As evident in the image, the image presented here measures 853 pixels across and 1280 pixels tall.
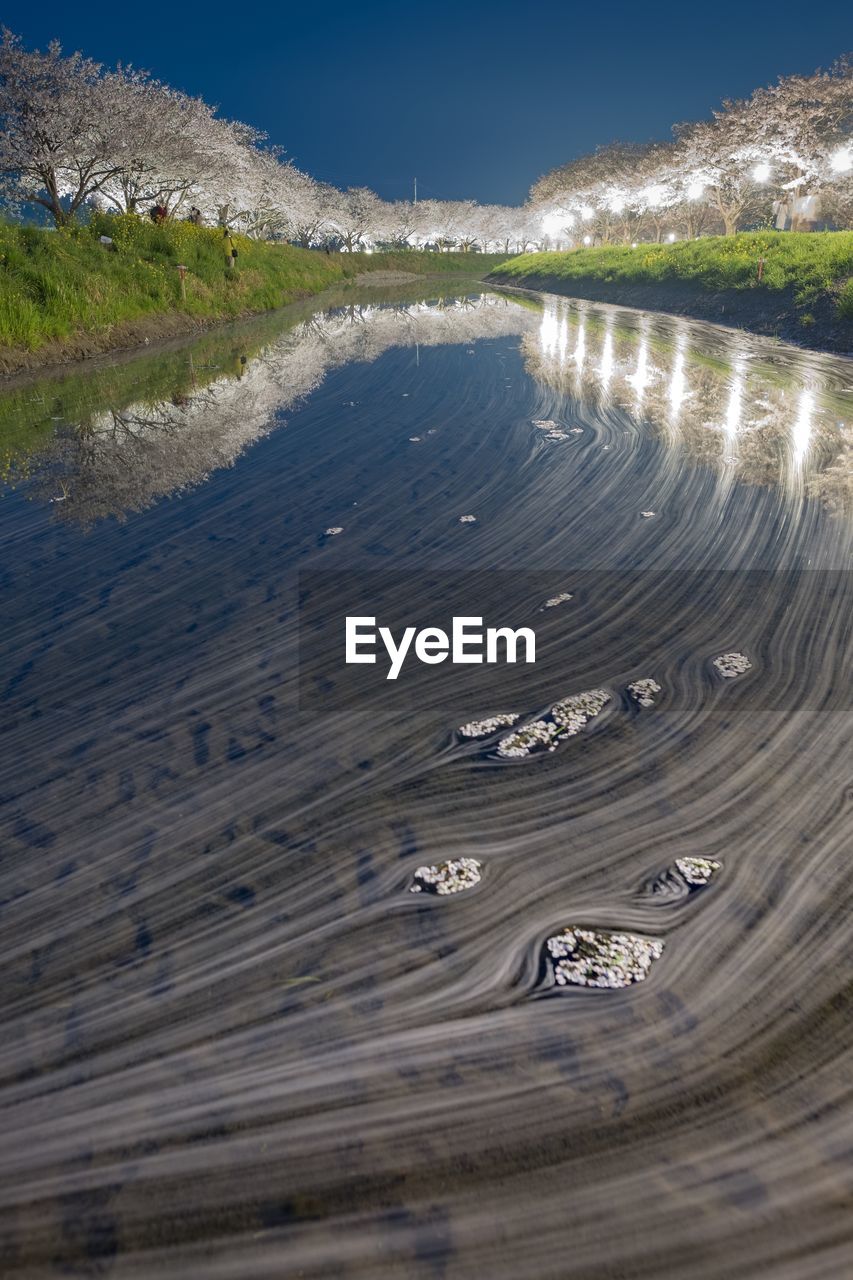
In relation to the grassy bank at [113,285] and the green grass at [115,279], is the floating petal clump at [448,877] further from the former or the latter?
the green grass at [115,279]

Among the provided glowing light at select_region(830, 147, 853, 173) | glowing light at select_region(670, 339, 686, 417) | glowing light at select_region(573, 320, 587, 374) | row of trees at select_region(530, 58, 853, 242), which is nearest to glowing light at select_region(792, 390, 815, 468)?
glowing light at select_region(670, 339, 686, 417)

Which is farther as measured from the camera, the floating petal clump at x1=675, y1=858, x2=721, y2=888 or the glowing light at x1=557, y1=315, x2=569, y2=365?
the glowing light at x1=557, y1=315, x2=569, y2=365

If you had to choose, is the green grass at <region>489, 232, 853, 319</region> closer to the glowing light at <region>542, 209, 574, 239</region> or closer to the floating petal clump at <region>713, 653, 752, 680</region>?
the floating petal clump at <region>713, 653, 752, 680</region>

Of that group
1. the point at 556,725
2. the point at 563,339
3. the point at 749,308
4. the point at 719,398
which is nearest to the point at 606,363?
the point at 719,398

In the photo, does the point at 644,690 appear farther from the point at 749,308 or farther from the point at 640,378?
the point at 749,308

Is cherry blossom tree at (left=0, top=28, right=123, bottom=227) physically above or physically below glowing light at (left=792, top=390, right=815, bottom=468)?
above

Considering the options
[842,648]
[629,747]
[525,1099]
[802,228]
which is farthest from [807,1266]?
[802,228]
